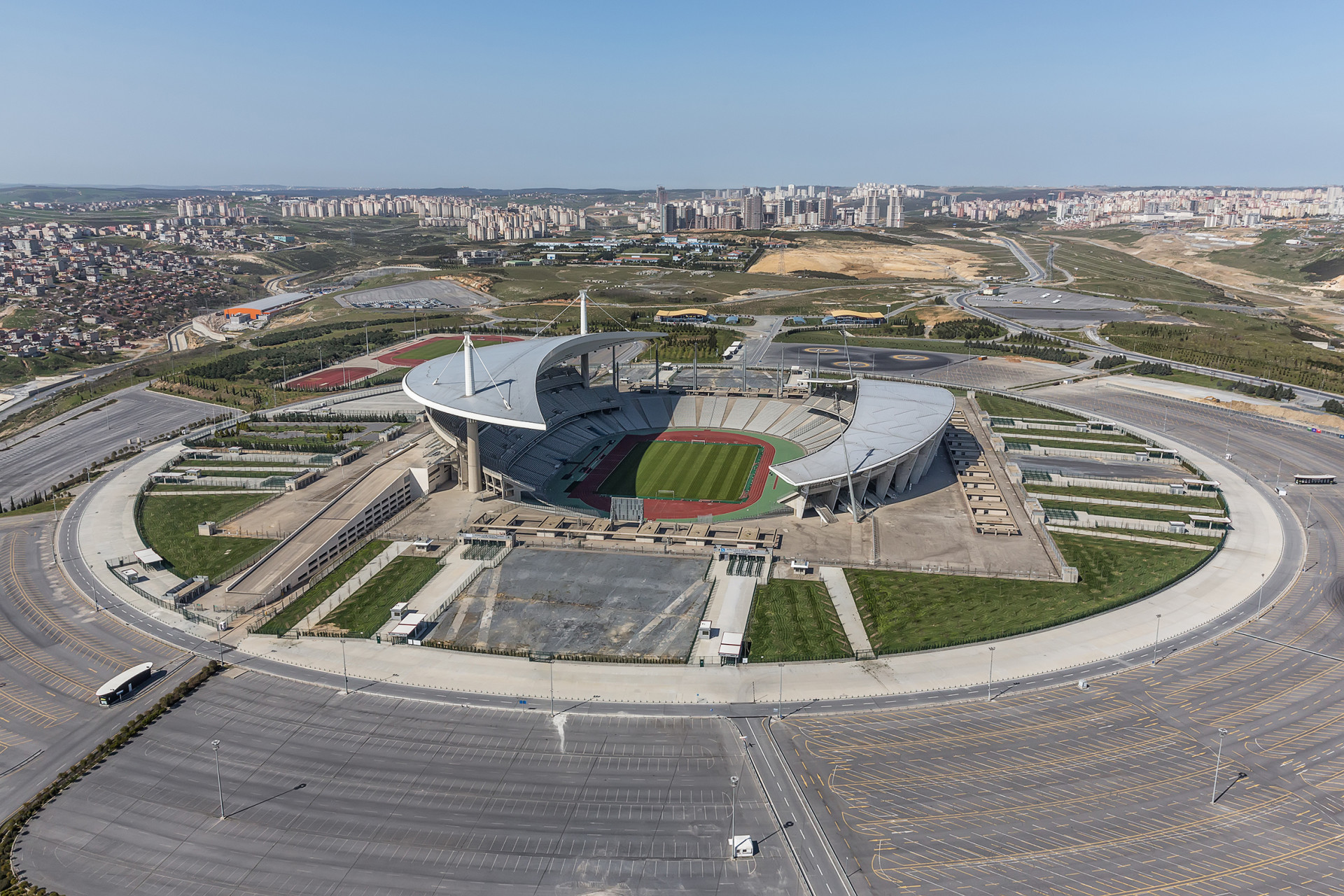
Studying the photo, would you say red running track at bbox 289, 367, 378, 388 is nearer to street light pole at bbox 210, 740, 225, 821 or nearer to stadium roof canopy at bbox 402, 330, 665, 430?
stadium roof canopy at bbox 402, 330, 665, 430

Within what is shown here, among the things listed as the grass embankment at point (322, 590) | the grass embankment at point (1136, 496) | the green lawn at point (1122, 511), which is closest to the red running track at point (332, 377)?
the grass embankment at point (322, 590)

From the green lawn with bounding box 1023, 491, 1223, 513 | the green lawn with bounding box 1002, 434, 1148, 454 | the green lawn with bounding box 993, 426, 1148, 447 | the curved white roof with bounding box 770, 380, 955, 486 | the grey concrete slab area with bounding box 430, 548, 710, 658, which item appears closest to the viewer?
the grey concrete slab area with bounding box 430, 548, 710, 658

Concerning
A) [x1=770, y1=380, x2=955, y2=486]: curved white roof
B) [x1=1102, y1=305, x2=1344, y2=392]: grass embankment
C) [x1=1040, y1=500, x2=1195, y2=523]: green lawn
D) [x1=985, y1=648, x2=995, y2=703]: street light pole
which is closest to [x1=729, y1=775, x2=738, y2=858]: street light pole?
[x1=985, y1=648, x2=995, y2=703]: street light pole

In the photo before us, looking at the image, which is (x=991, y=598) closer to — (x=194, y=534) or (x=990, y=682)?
(x=990, y=682)

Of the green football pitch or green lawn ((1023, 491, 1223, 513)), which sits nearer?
green lawn ((1023, 491, 1223, 513))

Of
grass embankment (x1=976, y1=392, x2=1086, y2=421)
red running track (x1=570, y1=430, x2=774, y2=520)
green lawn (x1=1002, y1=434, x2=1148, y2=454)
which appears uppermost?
grass embankment (x1=976, y1=392, x2=1086, y2=421)

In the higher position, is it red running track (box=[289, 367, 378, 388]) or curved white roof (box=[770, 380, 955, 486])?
curved white roof (box=[770, 380, 955, 486])

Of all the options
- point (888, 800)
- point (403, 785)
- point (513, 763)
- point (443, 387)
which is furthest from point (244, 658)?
point (888, 800)
